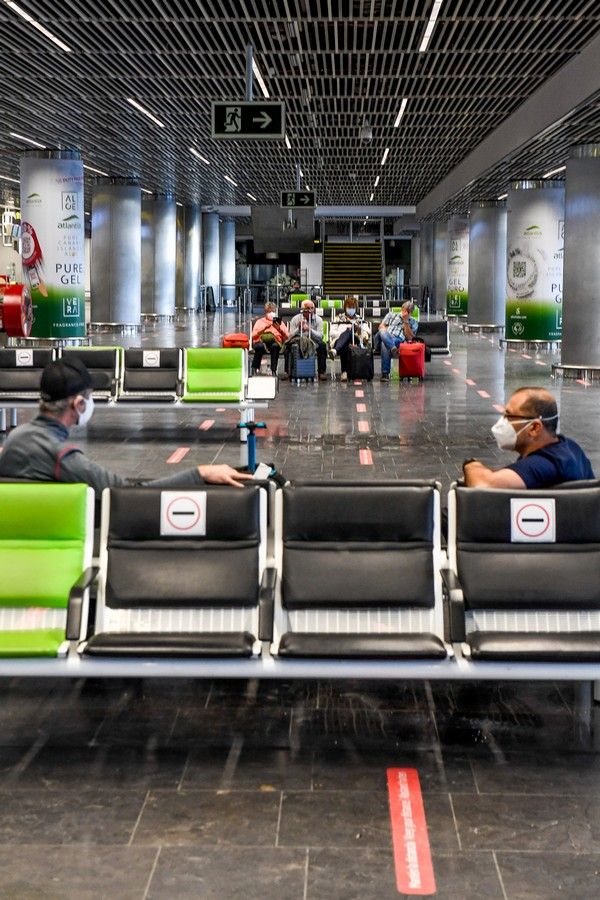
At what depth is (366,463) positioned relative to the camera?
1256cm

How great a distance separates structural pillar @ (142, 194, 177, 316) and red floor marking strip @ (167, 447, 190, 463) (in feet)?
113

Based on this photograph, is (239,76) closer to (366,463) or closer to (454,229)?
(366,463)

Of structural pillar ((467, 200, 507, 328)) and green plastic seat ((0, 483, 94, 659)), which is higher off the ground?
structural pillar ((467, 200, 507, 328))

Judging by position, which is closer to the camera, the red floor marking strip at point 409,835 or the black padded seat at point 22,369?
the red floor marking strip at point 409,835

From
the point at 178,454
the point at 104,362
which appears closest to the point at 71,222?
the point at 104,362

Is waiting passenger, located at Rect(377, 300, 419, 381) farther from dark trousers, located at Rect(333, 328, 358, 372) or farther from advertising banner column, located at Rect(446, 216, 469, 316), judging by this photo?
advertising banner column, located at Rect(446, 216, 469, 316)

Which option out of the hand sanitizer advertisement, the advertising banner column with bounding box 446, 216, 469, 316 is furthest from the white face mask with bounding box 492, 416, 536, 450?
the advertising banner column with bounding box 446, 216, 469, 316

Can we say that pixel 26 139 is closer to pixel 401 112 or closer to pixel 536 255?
pixel 401 112

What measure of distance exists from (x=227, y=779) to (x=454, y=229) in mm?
45741

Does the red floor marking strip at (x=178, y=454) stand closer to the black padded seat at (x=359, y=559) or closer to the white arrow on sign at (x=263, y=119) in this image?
the white arrow on sign at (x=263, y=119)

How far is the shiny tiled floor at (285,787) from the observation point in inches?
152

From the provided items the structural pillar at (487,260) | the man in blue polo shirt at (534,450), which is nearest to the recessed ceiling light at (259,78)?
the man in blue polo shirt at (534,450)

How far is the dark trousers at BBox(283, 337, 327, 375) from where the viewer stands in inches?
865

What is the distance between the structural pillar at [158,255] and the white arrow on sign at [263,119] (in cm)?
3102
